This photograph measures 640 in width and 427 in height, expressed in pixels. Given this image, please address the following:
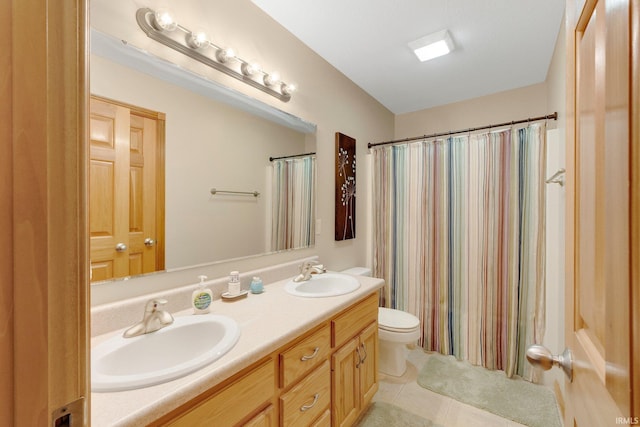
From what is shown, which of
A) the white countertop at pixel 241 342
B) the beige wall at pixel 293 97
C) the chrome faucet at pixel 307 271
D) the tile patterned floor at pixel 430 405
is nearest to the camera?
the white countertop at pixel 241 342

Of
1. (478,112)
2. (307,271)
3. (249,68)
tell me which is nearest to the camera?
(249,68)

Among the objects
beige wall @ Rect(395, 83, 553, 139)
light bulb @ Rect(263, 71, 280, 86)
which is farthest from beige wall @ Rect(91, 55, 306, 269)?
beige wall @ Rect(395, 83, 553, 139)

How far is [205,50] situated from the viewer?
1344 mm

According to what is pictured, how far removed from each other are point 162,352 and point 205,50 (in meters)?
1.36

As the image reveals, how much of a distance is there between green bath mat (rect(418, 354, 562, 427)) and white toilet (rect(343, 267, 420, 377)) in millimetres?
196

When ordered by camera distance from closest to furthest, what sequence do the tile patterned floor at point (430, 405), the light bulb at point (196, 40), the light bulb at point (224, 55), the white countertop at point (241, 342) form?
the white countertop at point (241, 342), the light bulb at point (196, 40), the light bulb at point (224, 55), the tile patterned floor at point (430, 405)

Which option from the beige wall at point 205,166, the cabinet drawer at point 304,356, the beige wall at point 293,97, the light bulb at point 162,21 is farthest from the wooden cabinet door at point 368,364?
the light bulb at point 162,21

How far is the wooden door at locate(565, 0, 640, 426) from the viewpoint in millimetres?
358

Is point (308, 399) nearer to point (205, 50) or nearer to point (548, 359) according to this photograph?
point (548, 359)

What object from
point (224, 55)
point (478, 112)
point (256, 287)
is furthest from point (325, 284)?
point (478, 112)

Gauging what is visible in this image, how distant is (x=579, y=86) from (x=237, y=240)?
4.79ft

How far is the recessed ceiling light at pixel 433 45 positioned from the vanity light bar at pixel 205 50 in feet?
3.07

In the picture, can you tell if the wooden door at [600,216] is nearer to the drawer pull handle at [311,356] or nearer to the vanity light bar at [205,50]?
the drawer pull handle at [311,356]

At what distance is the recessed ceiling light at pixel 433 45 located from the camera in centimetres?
181
